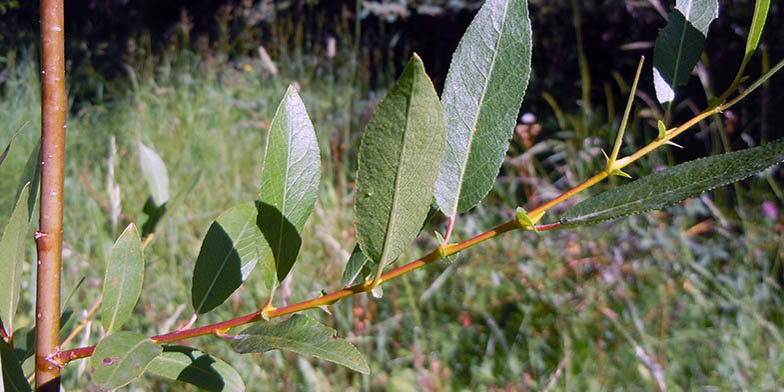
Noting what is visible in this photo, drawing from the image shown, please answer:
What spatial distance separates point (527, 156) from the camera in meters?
1.92

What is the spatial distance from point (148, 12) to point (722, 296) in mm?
4154

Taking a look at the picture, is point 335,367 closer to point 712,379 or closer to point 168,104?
point 712,379

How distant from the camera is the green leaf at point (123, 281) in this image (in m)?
0.28

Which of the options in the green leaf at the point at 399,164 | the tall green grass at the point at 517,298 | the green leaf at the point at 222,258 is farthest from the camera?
the tall green grass at the point at 517,298

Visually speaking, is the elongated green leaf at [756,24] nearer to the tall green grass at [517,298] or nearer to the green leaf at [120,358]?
the green leaf at [120,358]

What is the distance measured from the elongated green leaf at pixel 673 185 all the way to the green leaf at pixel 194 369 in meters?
0.15

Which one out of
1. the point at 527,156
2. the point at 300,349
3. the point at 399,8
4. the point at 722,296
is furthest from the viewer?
the point at 399,8

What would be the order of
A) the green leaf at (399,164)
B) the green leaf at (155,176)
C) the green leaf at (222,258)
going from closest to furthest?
the green leaf at (399,164) → the green leaf at (222,258) → the green leaf at (155,176)

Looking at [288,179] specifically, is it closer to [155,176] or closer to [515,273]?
[155,176]

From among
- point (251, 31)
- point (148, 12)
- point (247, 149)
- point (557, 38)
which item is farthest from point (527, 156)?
point (148, 12)

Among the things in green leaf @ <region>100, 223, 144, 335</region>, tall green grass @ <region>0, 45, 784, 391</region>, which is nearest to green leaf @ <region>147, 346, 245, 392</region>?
green leaf @ <region>100, 223, 144, 335</region>

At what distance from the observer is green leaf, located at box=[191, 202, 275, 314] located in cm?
31

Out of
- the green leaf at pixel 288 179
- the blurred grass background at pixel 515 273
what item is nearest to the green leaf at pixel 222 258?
the green leaf at pixel 288 179

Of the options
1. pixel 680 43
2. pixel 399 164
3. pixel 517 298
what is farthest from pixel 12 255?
pixel 517 298
